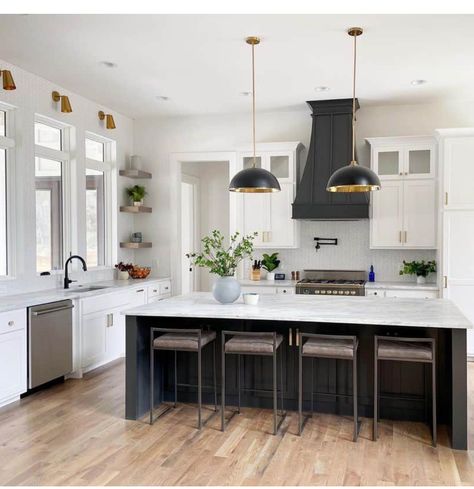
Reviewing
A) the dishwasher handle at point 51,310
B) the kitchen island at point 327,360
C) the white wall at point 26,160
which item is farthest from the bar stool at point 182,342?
the white wall at point 26,160

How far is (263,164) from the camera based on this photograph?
6602mm

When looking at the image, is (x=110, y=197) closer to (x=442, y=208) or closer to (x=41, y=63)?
(x=41, y=63)

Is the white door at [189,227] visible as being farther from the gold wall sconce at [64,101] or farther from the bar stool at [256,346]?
the bar stool at [256,346]

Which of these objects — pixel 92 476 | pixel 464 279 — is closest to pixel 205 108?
pixel 464 279

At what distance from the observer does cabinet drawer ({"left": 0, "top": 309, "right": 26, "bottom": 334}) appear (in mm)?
4168

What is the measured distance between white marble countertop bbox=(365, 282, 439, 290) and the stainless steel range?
12cm

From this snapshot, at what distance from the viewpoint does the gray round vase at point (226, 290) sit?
13.7ft

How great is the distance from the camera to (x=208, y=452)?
3.32 m

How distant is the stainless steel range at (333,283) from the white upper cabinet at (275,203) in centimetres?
50

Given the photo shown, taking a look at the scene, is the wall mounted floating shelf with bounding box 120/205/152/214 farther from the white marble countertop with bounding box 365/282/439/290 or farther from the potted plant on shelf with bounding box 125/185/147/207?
the white marble countertop with bounding box 365/282/439/290

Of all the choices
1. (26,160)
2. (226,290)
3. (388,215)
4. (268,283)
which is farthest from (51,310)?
(388,215)

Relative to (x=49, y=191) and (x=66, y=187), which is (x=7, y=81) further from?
(x=66, y=187)

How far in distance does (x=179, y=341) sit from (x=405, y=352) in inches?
61.3

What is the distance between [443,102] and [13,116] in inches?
187
